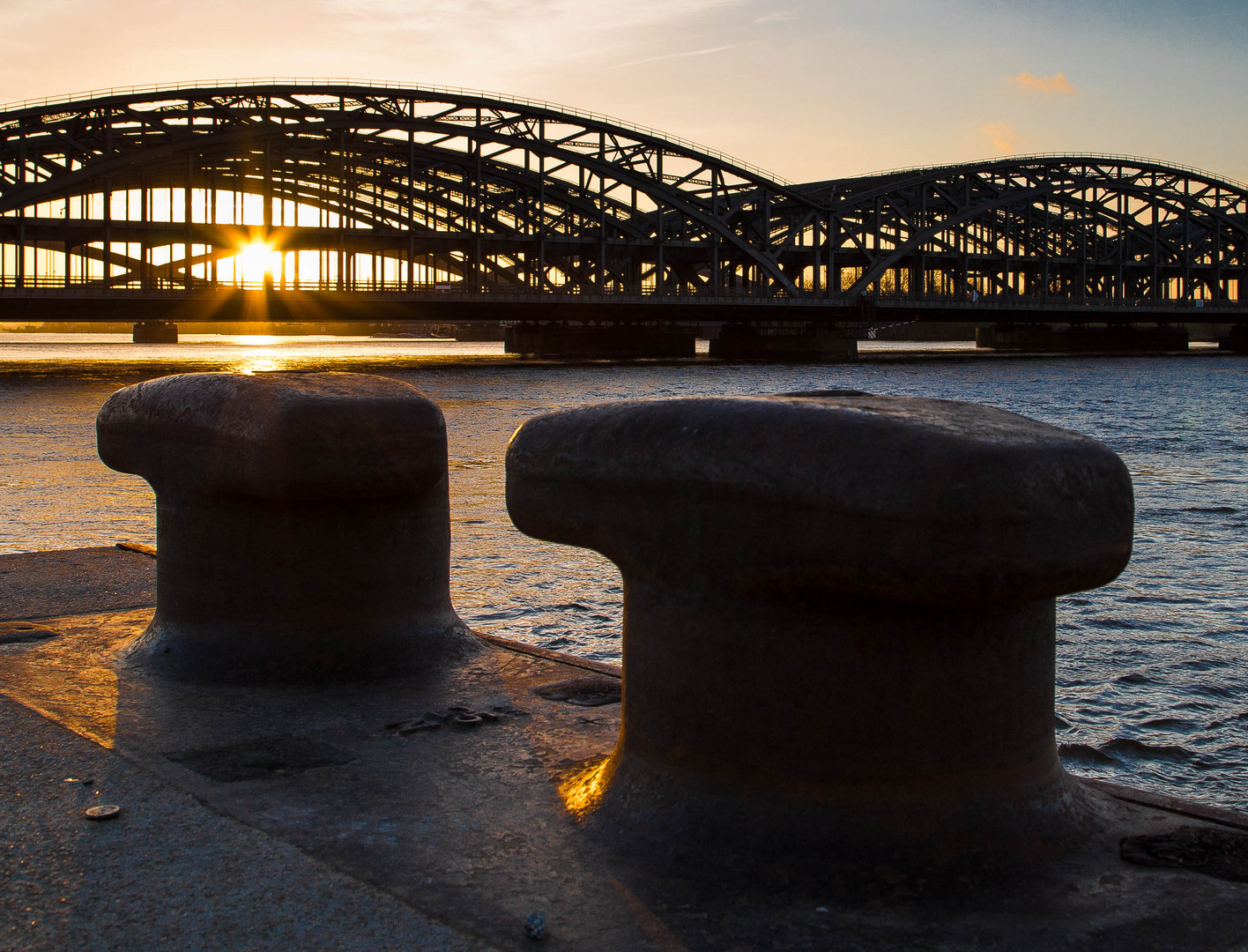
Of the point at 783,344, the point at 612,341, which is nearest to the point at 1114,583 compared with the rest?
the point at 783,344

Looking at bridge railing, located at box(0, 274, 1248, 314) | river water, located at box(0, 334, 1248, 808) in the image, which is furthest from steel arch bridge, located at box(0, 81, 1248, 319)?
river water, located at box(0, 334, 1248, 808)

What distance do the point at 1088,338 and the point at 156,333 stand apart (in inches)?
3660

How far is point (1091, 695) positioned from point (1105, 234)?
127 meters

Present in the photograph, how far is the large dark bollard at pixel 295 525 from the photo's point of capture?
4.47 meters

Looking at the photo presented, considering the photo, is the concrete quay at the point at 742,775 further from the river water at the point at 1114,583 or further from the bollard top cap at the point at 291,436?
the river water at the point at 1114,583

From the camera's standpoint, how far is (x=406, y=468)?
460cm

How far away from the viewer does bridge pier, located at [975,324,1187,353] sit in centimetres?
11162

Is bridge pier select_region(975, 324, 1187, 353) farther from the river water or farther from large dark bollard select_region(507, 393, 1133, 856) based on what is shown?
large dark bollard select_region(507, 393, 1133, 856)

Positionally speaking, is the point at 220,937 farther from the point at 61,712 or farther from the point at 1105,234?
the point at 1105,234

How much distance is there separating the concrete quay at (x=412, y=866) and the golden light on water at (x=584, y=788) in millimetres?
37

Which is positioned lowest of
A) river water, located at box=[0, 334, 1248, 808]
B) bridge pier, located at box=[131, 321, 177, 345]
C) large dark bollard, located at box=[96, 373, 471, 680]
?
river water, located at box=[0, 334, 1248, 808]

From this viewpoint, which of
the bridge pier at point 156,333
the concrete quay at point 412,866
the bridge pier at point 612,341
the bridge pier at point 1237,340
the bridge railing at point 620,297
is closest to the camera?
the concrete quay at point 412,866

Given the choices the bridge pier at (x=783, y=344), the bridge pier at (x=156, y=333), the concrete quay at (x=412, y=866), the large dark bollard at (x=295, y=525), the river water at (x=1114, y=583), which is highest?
the bridge pier at (x=156, y=333)

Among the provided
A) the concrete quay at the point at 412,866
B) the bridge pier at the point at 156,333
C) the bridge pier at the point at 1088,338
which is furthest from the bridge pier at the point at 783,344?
the concrete quay at the point at 412,866
